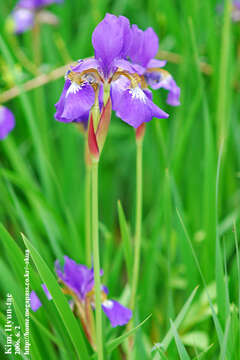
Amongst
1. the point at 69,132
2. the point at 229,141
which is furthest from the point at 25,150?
the point at 229,141

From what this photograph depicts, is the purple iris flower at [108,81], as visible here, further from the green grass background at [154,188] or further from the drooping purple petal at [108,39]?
the green grass background at [154,188]

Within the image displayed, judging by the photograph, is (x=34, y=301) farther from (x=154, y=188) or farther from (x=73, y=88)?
(x=154, y=188)

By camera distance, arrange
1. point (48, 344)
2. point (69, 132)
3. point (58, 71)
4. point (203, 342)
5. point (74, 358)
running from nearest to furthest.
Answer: point (74, 358)
point (48, 344)
point (203, 342)
point (58, 71)
point (69, 132)

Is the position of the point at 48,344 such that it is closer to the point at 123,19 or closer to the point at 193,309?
the point at 193,309

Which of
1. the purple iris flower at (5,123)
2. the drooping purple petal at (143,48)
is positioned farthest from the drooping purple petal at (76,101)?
the purple iris flower at (5,123)

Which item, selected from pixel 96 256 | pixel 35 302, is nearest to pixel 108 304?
pixel 35 302

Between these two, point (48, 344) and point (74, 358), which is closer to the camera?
point (74, 358)
